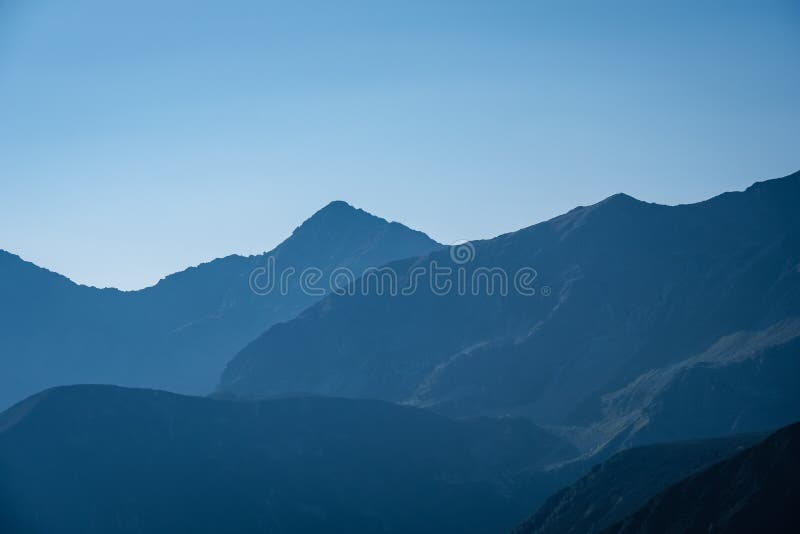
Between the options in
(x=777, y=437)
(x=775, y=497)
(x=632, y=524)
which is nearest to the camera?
(x=775, y=497)

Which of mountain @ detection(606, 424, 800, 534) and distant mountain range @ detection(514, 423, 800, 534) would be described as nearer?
mountain @ detection(606, 424, 800, 534)

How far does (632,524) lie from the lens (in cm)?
17188

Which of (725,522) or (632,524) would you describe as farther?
(632,524)

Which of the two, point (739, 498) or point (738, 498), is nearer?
point (739, 498)

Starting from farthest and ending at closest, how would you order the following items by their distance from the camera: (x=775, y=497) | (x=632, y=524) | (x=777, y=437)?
(x=632, y=524), (x=777, y=437), (x=775, y=497)

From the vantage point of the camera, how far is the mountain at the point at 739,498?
5837 inches

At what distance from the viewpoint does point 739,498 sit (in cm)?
15650

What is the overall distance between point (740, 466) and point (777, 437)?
20.2 feet

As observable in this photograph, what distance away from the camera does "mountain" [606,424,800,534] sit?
148m

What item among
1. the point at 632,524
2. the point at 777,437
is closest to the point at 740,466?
the point at 777,437

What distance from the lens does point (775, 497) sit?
15050 cm

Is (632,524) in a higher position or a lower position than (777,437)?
lower

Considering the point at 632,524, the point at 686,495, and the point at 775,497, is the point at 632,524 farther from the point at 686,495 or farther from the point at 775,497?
the point at 775,497

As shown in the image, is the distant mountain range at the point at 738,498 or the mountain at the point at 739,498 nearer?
the mountain at the point at 739,498
